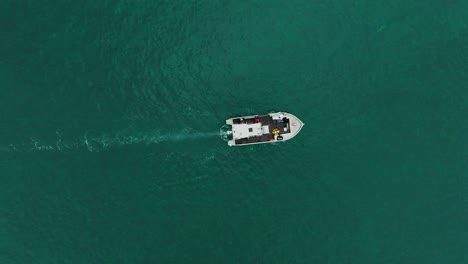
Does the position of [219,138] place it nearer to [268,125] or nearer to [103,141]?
[268,125]

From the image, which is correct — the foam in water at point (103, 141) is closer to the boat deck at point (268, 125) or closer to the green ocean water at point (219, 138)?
the green ocean water at point (219, 138)

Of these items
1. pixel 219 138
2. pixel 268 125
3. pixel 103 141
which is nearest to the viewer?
pixel 103 141

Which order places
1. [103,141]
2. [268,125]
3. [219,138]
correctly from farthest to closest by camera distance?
[268,125] → [219,138] → [103,141]

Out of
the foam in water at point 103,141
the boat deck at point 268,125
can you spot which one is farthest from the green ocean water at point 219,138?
the boat deck at point 268,125

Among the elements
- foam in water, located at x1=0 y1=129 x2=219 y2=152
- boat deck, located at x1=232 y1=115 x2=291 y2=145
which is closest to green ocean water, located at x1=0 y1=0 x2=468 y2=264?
foam in water, located at x1=0 y1=129 x2=219 y2=152

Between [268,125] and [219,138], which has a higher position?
[268,125]

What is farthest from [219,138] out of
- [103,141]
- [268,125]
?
[103,141]

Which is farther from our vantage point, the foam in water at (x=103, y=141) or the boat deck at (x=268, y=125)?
the boat deck at (x=268, y=125)

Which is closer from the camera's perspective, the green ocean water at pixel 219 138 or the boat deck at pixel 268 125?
the green ocean water at pixel 219 138

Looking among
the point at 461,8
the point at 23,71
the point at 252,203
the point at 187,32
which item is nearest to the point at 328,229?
the point at 252,203
